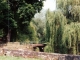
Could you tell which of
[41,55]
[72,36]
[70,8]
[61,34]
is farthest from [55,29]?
[41,55]

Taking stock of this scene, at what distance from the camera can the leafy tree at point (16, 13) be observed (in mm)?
28516

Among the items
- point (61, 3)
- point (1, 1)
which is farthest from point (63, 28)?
point (1, 1)

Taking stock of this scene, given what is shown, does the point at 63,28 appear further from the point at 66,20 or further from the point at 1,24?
the point at 1,24

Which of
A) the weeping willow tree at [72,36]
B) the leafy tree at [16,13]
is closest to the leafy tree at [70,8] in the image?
the weeping willow tree at [72,36]

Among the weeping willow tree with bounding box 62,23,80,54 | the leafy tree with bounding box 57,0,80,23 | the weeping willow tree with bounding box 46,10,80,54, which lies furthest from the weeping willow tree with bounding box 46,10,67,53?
the leafy tree with bounding box 57,0,80,23

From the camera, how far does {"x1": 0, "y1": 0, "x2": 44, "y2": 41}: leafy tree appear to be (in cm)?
2852

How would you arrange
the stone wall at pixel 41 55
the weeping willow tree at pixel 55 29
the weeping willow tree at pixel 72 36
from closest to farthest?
the stone wall at pixel 41 55
the weeping willow tree at pixel 72 36
the weeping willow tree at pixel 55 29

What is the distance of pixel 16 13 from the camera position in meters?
30.4

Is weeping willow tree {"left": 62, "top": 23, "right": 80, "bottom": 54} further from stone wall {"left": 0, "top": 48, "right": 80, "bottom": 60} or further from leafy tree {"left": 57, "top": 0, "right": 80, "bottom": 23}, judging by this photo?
stone wall {"left": 0, "top": 48, "right": 80, "bottom": 60}

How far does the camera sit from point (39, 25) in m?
54.6

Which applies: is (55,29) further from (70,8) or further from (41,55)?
(41,55)

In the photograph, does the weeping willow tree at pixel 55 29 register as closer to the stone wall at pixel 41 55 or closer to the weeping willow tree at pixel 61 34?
the weeping willow tree at pixel 61 34

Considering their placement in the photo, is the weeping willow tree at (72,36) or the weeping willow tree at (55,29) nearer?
the weeping willow tree at (72,36)

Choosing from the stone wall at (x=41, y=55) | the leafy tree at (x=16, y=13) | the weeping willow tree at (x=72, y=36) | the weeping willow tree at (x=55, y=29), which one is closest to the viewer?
the stone wall at (x=41, y=55)
